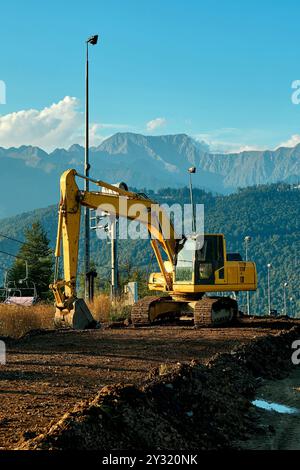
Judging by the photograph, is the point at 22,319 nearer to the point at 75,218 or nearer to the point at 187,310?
the point at 75,218

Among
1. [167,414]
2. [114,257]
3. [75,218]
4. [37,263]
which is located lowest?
[167,414]

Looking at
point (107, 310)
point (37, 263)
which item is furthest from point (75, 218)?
point (37, 263)

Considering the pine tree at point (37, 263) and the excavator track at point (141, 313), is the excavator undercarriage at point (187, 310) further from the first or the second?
the pine tree at point (37, 263)

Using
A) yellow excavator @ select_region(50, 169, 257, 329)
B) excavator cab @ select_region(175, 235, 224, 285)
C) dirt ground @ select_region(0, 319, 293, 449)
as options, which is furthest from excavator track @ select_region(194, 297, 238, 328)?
excavator cab @ select_region(175, 235, 224, 285)

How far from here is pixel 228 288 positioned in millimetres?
A: 24125

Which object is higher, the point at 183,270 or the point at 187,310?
the point at 183,270

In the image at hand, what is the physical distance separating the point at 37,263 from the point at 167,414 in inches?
2095

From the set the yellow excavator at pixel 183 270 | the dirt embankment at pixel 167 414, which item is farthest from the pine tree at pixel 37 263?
the dirt embankment at pixel 167 414

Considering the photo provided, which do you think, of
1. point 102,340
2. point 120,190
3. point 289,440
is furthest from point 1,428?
point 120,190

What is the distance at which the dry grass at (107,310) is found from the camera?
26797 millimetres

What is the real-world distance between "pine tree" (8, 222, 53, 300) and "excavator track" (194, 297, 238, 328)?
30.0 m

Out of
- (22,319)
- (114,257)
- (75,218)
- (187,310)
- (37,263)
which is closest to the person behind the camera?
(75,218)

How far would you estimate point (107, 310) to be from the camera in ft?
89.9
